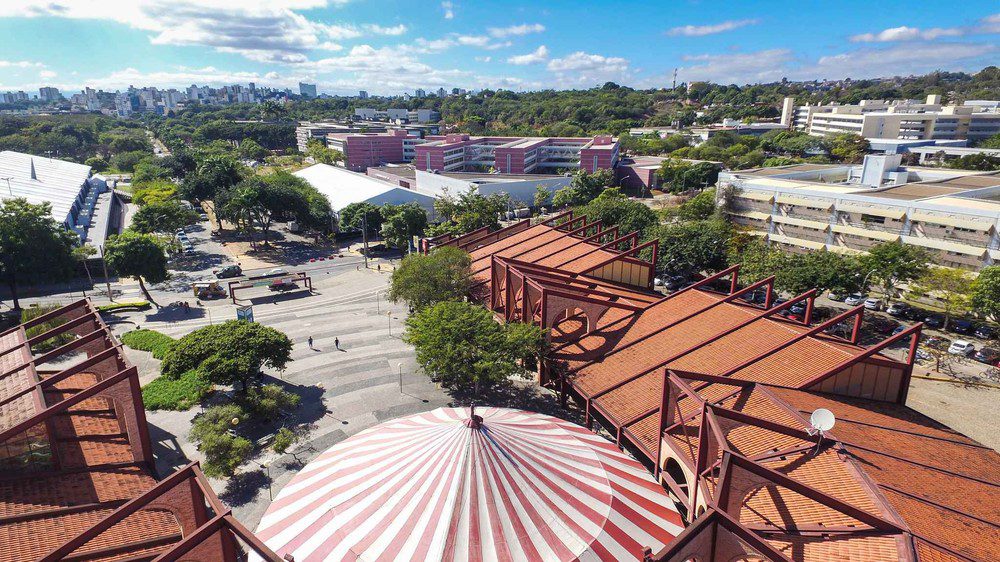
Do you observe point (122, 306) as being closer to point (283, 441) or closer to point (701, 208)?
point (283, 441)

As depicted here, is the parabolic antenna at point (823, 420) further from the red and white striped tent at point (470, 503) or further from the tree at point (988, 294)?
the tree at point (988, 294)

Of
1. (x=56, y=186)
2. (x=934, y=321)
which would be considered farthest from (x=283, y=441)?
(x=56, y=186)

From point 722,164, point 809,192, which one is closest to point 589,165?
point 722,164

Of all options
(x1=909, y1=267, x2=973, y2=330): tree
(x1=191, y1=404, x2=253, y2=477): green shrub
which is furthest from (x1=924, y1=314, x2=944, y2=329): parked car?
(x1=191, y1=404, x2=253, y2=477): green shrub

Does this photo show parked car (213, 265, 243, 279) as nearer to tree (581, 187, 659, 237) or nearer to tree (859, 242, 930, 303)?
tree (581, 187, 659, 237)

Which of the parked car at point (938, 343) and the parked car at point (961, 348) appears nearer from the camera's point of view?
the parked car at point (961, 348)

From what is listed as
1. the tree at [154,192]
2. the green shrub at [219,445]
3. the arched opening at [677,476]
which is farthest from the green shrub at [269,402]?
the tree at [154,192]
